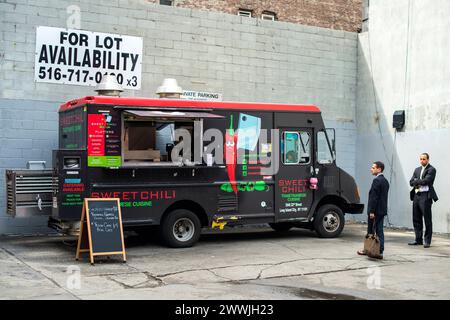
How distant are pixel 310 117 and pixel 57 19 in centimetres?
580

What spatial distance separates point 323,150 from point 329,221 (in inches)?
59.7

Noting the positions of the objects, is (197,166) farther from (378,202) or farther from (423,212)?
(423,212)

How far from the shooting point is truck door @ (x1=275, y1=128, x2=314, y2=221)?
42.0ft

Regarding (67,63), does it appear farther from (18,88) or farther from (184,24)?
(184,24)

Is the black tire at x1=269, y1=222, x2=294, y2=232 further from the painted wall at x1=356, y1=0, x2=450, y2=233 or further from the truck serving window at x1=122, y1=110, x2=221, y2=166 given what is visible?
the painted wall at x1=356, y1=0, x2=450, y2=233

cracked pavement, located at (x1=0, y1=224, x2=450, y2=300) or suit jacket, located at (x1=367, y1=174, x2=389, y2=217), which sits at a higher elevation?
suit jacket, located at (x1=367, y1=174, x2=389, y2=217)

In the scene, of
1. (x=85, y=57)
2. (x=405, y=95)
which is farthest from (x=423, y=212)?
(x=85, y=57)

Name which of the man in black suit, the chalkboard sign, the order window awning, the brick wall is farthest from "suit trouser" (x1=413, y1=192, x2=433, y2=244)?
the brick wall

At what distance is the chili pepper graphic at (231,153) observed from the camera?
1227cm

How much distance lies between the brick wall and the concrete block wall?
7991mm

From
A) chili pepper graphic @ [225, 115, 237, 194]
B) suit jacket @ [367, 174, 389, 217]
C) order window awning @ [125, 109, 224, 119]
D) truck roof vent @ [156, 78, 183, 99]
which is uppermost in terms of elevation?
truck roof vent @ [156, 78, 183, 99]

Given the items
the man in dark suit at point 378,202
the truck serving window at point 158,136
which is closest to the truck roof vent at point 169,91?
the truck serving window at point 158,136

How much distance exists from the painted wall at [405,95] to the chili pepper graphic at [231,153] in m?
5.49
